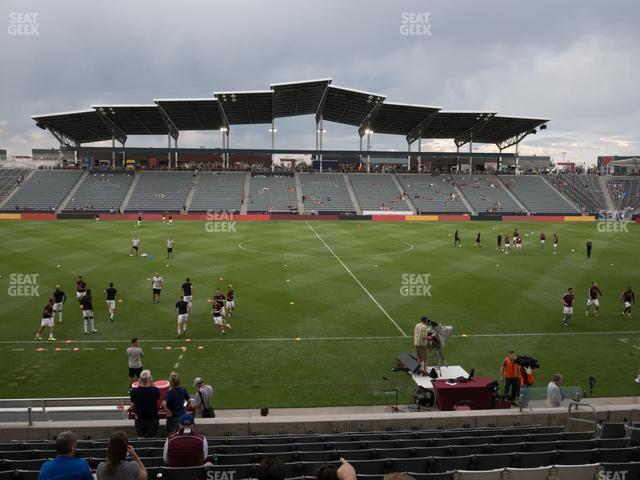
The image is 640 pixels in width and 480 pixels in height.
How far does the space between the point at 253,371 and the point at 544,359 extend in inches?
389

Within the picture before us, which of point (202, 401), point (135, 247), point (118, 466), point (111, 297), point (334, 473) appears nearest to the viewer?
point (334, 473)

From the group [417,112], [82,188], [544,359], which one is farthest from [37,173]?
[544,359]

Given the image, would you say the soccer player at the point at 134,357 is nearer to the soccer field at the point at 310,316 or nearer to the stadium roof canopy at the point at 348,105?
the soccer field at the point at 310,316

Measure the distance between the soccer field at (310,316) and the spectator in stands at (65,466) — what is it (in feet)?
26.3

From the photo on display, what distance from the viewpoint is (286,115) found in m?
80.1

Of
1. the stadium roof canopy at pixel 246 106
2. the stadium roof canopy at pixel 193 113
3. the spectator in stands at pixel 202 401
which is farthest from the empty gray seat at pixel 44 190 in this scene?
the spectator in stands at pixel 202 401

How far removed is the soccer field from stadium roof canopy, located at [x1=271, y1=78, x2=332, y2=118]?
1265 inches

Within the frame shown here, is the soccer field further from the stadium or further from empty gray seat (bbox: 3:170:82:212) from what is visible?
empty gray seat (bbox: 3:170:82:212)

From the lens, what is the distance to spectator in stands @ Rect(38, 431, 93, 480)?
4.64m

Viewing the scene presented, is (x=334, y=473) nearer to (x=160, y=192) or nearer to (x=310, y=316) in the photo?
(x=310, y=316)

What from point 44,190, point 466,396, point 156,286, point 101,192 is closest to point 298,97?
point 101,192

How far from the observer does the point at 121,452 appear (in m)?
4.93

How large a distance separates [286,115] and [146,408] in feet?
249

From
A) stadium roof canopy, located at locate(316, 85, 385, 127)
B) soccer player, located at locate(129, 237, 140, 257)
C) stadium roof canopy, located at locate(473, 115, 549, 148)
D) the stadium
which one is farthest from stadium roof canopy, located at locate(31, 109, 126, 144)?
stadium roof canopy, located at locate(473, 115, 549, 148)
